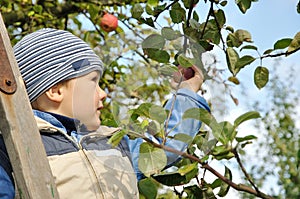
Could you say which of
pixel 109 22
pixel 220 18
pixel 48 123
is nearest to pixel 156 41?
pixel 220 18

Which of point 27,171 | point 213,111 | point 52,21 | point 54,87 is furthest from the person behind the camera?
point 52,21

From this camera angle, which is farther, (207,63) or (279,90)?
(279,90)

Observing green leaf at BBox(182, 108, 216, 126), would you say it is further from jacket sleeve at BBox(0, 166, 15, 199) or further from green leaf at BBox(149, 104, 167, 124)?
jacket sleeve at BBox(0, 166, 15, 199)

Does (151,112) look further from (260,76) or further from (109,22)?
(109,22)

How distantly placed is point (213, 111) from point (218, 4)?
8.1 inches

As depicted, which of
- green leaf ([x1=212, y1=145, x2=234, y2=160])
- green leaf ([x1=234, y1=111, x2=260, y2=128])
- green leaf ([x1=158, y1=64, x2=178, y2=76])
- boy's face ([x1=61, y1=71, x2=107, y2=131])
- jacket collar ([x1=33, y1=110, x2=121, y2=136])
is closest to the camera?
green leaf ([x1=234, y1=111, x2=260, y2=128])

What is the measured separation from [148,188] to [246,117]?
28 centimetres

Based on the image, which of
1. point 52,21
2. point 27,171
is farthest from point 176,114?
point 52,21

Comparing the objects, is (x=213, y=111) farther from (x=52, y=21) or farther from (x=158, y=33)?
(x=52, y=21)

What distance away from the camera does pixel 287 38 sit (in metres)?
1.29

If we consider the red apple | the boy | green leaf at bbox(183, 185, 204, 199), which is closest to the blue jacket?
the boy

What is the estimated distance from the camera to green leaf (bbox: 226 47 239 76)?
1.32 m

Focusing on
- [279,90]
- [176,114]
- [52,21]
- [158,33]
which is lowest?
[279,90]

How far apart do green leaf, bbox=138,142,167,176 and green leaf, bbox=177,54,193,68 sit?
0.16 m
